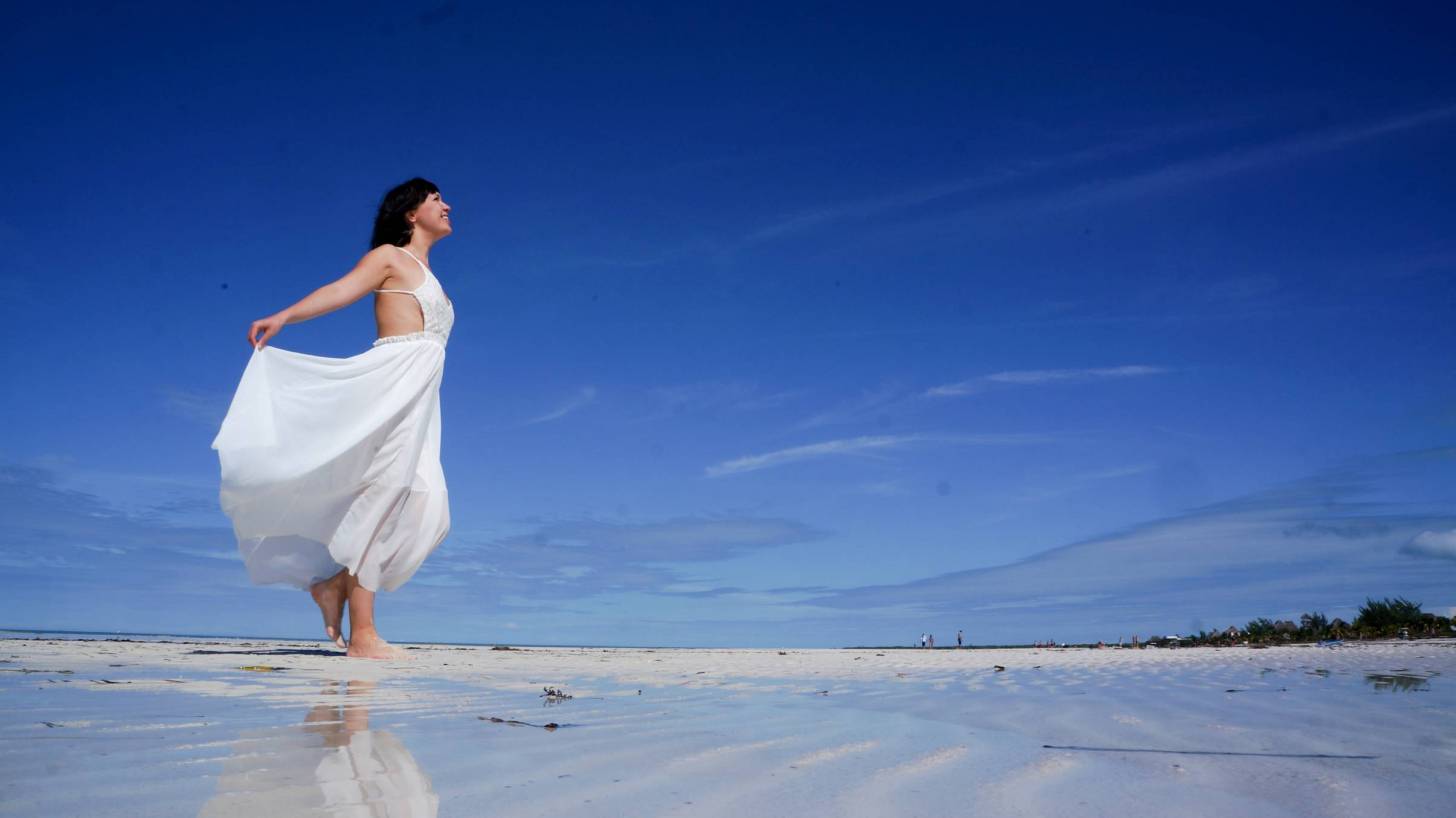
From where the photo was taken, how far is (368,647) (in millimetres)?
6285

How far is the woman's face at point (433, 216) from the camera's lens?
7.38 metres

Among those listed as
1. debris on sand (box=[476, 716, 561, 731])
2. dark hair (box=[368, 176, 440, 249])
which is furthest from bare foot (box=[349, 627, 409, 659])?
debris on sand (box=[476, 716, 561, 731])

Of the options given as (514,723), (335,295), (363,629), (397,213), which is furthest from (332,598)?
(514,723)

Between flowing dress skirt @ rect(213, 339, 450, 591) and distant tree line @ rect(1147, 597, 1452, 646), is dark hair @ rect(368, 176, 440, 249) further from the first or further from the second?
distant tree line @ rect(1147, 597, 1452, 646)

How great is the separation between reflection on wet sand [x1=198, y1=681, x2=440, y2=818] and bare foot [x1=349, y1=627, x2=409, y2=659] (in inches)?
157

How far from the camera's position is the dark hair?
7324mm

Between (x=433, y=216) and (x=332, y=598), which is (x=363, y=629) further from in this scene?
(x=433, y=216)

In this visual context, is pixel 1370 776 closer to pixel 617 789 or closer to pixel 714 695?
pixel 617 789

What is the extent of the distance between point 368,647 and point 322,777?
16.2ft

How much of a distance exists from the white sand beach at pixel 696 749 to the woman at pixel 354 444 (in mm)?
2093

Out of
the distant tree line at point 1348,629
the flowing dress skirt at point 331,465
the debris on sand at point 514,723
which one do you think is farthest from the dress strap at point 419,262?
the distant tree line at point 1348,629

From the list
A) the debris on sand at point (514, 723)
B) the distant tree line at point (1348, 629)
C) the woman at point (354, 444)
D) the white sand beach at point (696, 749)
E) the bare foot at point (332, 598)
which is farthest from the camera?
the distant tree line at point (1348, 629)

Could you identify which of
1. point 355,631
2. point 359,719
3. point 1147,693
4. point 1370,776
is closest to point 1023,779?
point 1370,776

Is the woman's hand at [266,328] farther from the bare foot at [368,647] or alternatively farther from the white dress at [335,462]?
the bare foot at [368,647]
